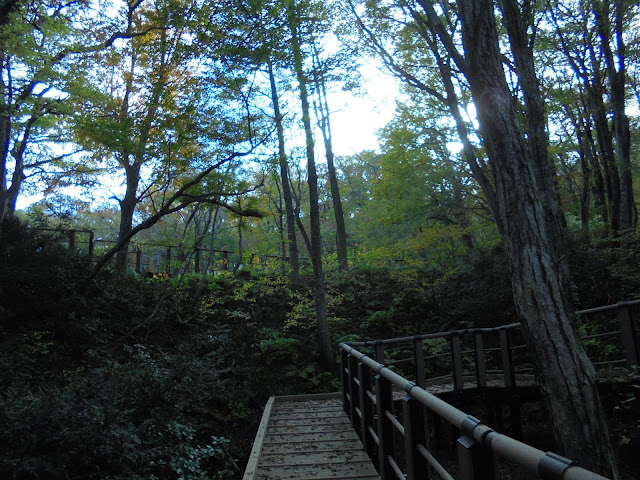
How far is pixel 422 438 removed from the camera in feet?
8.86

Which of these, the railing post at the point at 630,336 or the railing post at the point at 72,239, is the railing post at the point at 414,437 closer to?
the railing post at the point at 630,336

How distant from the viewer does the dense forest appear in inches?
205

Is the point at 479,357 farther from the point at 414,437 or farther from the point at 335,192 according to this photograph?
the point at 335,192

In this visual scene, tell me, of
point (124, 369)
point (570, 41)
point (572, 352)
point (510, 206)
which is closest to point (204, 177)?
point (124, 369)

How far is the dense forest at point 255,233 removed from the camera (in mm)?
5215

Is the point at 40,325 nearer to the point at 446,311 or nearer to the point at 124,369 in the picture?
the point at 124,369

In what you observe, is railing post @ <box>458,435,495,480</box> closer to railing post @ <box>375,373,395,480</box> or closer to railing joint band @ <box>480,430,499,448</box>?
railing joint band @ <box>480,430,499,448</box>

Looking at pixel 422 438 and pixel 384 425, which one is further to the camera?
pixel 384 425

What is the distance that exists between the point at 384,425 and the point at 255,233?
543 inches

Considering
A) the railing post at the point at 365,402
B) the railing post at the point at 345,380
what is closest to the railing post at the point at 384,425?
the railing post at the point at 365,402

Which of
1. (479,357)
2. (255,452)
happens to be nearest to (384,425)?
(255,452)

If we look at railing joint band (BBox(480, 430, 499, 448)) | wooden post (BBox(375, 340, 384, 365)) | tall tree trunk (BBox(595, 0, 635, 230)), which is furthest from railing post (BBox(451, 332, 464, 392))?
tall tree trunk (BBox(595, 0, 635, 230))

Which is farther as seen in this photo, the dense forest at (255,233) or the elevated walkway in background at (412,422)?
the dense forest at (255,233)

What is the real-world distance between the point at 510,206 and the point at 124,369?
6896mm
